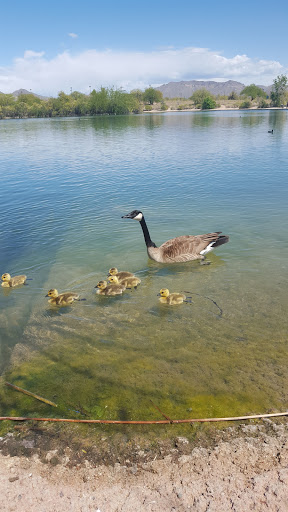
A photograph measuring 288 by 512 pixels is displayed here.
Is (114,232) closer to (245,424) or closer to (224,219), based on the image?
(224,219)

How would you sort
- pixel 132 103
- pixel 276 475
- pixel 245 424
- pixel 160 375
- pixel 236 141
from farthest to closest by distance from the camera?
pixel 132 103, pixel 236 141, pixel 160 375, pixel 245 424, pixel 276 475

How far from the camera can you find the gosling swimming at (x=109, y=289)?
848cm

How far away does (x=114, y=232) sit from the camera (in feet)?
43.9

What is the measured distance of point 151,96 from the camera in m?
170

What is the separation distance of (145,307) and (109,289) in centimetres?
102

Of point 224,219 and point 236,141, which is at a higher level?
point 236,141

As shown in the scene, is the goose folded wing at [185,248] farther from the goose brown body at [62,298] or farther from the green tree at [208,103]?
the green tree at [208,103]

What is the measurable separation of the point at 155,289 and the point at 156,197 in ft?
30.8

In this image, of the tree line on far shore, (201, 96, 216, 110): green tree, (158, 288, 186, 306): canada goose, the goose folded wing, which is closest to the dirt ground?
(158, 288, 186, 306): canada goose

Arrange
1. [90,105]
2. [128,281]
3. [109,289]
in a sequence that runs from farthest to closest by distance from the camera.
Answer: [90,105] → [128,281] → [109,289]

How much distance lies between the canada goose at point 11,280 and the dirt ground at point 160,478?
17.6 feet

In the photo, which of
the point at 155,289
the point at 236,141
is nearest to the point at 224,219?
the point at 155,289

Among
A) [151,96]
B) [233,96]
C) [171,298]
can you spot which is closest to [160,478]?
[171,298]

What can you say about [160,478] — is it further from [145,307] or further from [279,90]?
[279,90]
